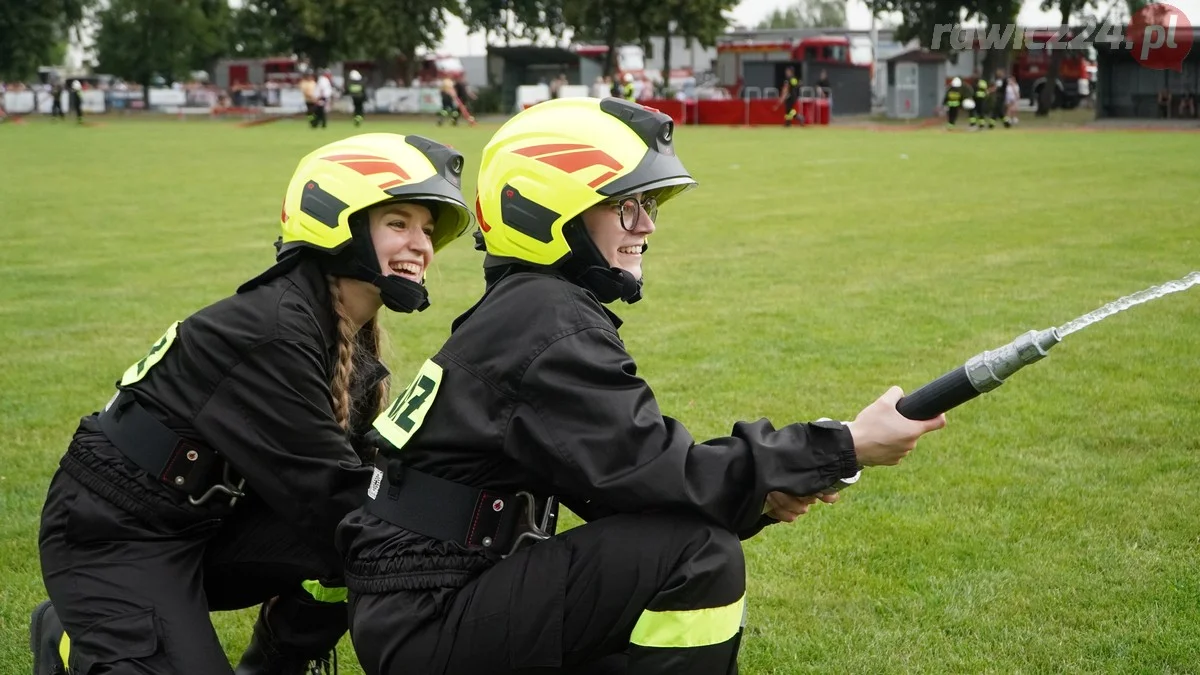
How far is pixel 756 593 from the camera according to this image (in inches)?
198

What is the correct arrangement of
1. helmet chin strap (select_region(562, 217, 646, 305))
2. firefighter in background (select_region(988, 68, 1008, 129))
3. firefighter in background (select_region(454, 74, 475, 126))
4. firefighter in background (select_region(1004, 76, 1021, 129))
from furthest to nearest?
firefighter in background (select_region(454, 74, 475, 126)) → firefighter in background (select_region(988, 68, 1008, 129)) → firefighter in background (select_region(1004, 76, 1021, 129)) → helmet chin strap (select_region(562, 217, 646, 305))

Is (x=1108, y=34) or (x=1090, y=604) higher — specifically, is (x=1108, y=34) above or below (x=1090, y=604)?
above

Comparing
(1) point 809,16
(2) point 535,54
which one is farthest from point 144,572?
(1) point 809,16

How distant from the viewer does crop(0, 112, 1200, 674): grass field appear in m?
4.72

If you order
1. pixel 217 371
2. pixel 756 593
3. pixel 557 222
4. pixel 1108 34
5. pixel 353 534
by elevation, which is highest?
pixel 1108 34

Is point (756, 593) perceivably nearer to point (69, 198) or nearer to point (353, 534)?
point (353, 534)

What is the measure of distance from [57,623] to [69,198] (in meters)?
17.8

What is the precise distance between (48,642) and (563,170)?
2.14 metres

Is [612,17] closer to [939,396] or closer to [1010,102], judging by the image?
[1010,102]

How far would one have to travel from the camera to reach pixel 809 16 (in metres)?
162

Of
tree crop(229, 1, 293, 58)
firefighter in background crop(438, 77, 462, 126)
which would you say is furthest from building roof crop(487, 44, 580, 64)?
tree crop(229, 1, 293, 58)

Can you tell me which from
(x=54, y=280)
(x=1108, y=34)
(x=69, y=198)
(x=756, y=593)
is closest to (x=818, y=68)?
(x=1108, y=34)

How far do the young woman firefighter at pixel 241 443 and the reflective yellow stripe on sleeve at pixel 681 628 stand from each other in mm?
1082

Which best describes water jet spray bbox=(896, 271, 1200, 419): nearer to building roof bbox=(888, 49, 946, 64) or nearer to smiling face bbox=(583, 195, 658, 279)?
smiling face bbox=(583, 195, 658, 279)
